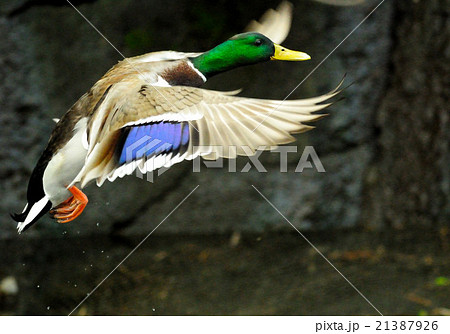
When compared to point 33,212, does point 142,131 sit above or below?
above

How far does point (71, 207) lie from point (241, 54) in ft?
1.41

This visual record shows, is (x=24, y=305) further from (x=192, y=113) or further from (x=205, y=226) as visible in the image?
(x=192, y=113)

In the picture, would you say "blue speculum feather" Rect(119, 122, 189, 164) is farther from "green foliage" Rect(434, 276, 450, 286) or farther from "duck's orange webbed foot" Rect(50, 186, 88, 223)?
"green foliage" Rect(434, 276, 450, 286)

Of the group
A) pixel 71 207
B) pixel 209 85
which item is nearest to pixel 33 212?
pixel 71 207

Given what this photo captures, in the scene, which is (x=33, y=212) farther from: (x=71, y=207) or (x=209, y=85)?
(x=209, y=85)

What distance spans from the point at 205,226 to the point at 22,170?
1.77 ft

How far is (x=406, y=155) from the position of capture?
203 centimetres

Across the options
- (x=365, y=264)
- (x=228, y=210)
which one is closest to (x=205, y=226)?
(x=228, y=210)

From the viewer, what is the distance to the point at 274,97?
6.15 ft

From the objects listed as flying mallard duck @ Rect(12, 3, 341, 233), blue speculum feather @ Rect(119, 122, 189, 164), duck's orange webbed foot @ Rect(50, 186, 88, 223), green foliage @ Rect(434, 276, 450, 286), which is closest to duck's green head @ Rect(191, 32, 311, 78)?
flying mallard duck @ Rect(12, 3, 341, 233)

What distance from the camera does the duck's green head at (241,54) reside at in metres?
1.30

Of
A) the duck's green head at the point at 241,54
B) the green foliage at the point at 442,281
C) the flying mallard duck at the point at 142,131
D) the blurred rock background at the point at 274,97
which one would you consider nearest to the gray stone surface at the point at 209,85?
the blurred rock background at the point at 274,97

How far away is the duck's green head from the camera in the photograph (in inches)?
51.1

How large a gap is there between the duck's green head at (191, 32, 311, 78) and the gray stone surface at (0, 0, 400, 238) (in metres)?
0.47
